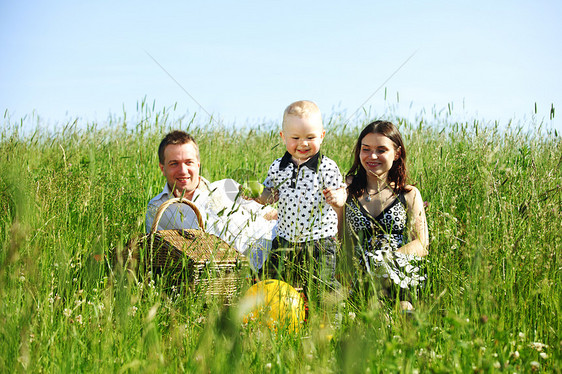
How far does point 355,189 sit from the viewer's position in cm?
357

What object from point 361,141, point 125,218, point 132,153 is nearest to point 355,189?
point 361,141

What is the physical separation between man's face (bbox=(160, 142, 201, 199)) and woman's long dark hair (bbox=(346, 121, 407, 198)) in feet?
4.18

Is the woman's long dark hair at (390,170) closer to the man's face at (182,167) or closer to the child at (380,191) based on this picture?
the child at (380,191)

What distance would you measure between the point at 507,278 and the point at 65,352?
177 cm

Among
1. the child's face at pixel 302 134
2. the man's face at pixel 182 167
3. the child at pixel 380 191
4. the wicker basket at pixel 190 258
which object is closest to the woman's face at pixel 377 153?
the child at pixel 380 191

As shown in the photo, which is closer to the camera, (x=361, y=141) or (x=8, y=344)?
(x=8, y=344)

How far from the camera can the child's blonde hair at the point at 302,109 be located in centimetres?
306

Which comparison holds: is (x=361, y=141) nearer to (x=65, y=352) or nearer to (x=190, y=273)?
(x=190, y=273)

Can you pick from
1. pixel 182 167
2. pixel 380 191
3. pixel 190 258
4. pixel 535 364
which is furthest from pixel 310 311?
pixel 182 167

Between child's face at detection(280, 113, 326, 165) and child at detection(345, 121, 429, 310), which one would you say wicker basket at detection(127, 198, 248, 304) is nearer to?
child's face at detection(280, 113, 326, 165)

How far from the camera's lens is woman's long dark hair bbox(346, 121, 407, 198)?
3.45 meters

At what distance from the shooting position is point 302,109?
3064 mm

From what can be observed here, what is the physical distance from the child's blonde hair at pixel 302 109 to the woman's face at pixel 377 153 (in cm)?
52

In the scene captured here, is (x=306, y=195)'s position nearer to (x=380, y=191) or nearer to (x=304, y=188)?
(x=304, y=188)
